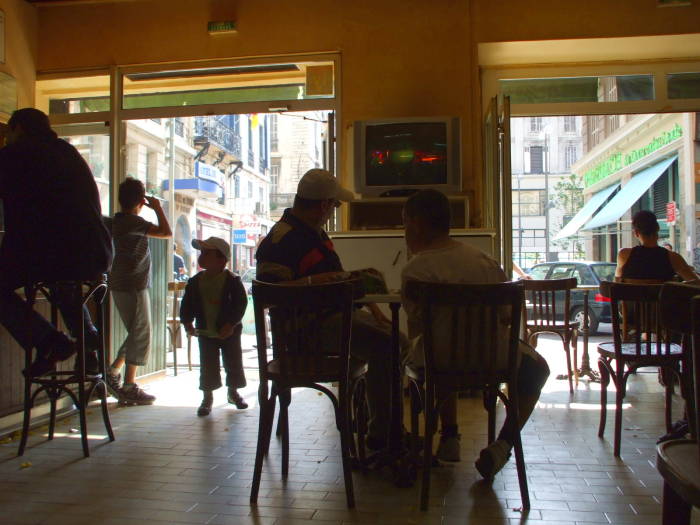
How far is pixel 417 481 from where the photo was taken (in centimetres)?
268

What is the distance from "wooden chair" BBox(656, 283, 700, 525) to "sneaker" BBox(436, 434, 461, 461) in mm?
1557

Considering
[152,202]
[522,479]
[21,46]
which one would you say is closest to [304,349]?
[522,479]

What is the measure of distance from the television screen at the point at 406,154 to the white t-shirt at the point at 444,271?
2.49 m

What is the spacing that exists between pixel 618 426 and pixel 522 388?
2.56 ft

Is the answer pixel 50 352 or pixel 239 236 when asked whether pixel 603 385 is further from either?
pixel 239 236

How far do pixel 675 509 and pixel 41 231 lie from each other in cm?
286

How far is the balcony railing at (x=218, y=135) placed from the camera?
7.31m

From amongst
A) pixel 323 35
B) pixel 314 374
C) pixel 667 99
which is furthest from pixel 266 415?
pixel 667 99

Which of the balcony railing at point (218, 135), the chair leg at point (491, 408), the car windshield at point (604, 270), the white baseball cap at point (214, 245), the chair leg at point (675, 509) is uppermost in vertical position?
the balcony railing at point (218, 135)

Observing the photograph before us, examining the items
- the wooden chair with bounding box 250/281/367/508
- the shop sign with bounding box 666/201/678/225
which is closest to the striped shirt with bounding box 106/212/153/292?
the wooden chair with bounding box 250/281/367/508

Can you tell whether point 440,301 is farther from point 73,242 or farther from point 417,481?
point 73,242

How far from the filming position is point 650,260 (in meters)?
4.81

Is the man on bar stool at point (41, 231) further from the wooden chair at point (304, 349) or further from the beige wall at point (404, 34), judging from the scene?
the beige wall at point (404, 34)

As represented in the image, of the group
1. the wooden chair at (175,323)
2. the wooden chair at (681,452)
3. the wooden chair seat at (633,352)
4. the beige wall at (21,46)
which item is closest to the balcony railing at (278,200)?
the wooden chair at (175,323)
